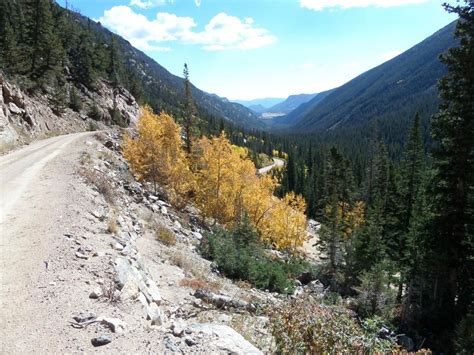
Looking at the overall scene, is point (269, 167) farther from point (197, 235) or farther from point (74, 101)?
point (197, 235)

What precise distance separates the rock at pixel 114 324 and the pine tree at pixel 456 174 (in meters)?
16.5

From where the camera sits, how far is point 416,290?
90.6 feet

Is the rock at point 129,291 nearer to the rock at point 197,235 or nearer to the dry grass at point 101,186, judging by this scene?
the dry grass at point 101,186

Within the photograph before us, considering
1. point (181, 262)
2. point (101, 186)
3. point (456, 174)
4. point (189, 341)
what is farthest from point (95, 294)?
point (456, 174)

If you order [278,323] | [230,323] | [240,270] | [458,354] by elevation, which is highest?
[278,323]

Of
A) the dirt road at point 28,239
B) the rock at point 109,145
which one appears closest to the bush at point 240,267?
the dirt road at point 28,239

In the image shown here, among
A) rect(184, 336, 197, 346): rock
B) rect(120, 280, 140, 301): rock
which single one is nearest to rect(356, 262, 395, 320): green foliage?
rect(120, 280, 140, 301): rock

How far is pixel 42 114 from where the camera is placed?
43406 millimetres

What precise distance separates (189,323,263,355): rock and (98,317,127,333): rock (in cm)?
138

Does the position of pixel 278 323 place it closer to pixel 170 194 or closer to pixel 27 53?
pixel 170 194

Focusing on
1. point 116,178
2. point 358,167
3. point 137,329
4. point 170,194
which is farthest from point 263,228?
point 358,167

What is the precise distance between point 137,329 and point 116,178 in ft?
58.9

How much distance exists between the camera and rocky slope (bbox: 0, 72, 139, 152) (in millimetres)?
31438

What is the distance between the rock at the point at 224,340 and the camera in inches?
269
